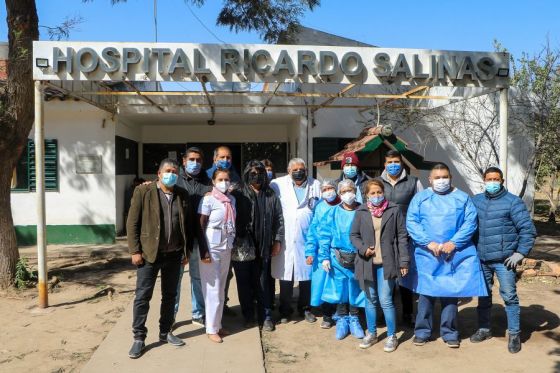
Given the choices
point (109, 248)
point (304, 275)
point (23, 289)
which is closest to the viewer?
point (304, 275)

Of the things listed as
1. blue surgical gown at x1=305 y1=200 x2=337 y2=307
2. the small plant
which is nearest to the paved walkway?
blue surgical gown at x1=305 y1=200 x2=337 y2=307

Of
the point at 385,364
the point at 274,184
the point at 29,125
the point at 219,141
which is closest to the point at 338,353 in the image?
the point at 385,364

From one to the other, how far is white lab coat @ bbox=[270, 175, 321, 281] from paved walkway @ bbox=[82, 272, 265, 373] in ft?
2.14

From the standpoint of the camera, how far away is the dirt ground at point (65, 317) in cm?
415

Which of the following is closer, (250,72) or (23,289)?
(250,72)

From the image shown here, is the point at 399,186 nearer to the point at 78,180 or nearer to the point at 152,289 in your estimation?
the point at 152,289

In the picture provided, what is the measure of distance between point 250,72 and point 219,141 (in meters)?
6.88

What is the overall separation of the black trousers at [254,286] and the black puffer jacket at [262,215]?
14 centimetres

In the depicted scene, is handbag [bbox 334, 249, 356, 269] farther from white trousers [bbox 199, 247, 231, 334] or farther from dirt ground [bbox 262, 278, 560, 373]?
white trousers [bbox 199, 247, 231, 334]

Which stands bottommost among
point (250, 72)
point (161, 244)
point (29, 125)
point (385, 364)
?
point (385, 364)

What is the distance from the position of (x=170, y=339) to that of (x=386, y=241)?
2.10 meters

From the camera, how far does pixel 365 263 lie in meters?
4.21

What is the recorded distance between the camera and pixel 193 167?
180 inches

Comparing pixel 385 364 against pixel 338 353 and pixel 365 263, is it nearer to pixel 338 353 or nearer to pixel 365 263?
pixel 338 353
